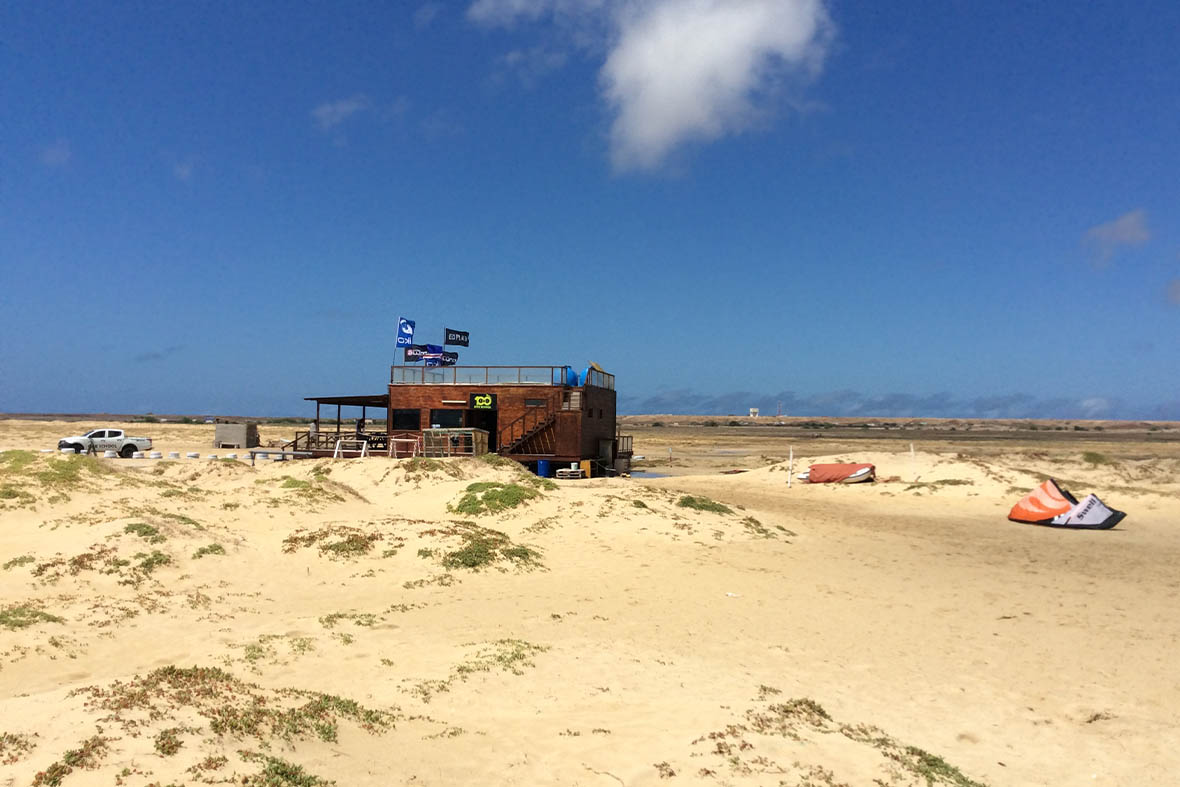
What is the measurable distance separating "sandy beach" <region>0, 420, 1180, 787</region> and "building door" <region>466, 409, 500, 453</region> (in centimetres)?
1508

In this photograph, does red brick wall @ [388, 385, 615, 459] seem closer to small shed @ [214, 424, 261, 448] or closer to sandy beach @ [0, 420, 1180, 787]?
sandy beach @ [0, 420, 1180, 787]

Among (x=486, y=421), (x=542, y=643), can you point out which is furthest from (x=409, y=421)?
(x=542, y=643)

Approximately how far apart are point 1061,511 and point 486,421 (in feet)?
83.1

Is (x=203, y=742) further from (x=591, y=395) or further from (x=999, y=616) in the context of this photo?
(x=591, y=395)

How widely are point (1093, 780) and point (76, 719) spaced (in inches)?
366

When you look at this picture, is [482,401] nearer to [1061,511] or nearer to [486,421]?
[486,421]

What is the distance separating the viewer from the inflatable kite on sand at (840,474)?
3744 cm

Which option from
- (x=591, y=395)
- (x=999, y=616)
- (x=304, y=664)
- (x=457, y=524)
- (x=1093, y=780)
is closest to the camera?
(x=1093, y=780)

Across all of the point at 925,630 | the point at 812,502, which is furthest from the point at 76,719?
the point at 812,502

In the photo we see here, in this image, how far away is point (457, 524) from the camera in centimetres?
1830

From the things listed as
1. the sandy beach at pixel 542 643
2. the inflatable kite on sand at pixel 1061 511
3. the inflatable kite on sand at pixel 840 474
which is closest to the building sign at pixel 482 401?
the sandy beach at pixel 542 643

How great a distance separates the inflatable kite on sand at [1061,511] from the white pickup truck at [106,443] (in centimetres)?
4479

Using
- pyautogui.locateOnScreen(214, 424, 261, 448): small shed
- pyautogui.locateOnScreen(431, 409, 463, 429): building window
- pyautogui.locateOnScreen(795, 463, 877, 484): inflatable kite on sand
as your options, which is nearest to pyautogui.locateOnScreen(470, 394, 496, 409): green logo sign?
pyautogui.locateOnScreen(431, 409, 463, 429): building window

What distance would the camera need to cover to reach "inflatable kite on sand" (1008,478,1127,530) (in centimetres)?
2659
